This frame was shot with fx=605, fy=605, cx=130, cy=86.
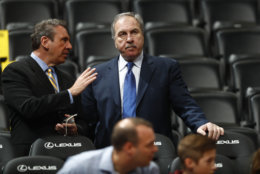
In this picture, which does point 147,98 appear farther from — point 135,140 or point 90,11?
point 90,11

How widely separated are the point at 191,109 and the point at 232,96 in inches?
40.6

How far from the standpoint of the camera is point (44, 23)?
3465 millimetres

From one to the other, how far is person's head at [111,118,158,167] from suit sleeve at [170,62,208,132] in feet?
2.87

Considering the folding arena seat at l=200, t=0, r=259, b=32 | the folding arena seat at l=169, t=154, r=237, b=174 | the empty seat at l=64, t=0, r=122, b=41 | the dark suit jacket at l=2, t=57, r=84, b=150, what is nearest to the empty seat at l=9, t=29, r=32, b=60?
the empty seat at l=64, t=0, r=122, b=41

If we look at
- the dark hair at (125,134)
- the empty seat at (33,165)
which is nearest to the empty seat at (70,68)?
the empty seat at (33,165)

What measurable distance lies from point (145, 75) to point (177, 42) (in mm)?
1622

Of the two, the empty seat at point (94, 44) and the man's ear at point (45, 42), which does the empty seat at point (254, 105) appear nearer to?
the empty seat at point (94, 44)

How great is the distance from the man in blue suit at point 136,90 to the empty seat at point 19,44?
1.41 m

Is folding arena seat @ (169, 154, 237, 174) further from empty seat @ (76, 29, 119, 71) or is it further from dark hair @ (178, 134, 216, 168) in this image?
empty seat @ (76, 29, 119, 71)

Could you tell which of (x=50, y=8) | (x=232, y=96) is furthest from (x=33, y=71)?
(x=50, y=8)

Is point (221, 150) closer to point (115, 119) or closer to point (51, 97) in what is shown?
point (115, 119)

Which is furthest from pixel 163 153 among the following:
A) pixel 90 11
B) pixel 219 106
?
pixel 90 11

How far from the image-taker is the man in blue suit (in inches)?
130

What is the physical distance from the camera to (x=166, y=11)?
548 centimetres
